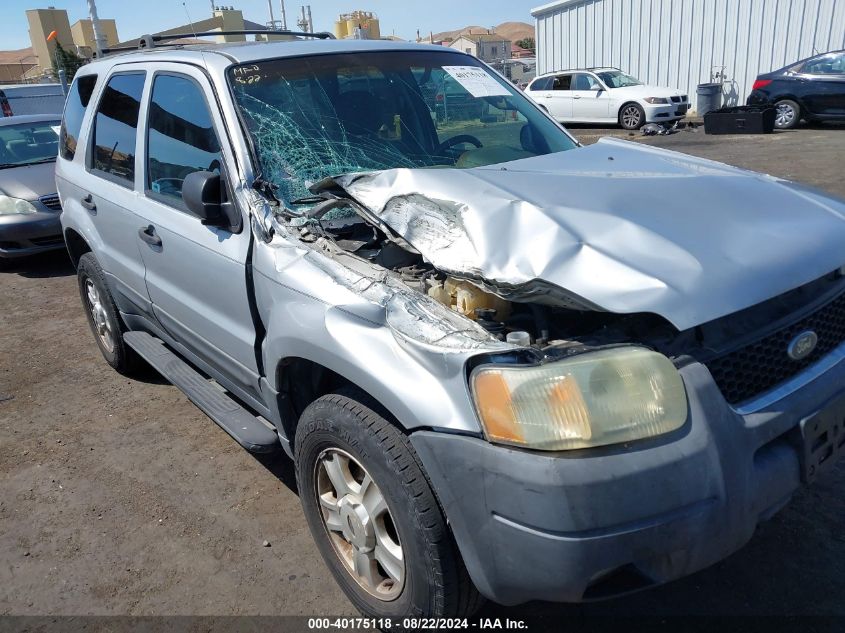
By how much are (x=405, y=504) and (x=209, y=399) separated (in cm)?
154

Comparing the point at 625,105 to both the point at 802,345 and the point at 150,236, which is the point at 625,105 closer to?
the point at 150,236

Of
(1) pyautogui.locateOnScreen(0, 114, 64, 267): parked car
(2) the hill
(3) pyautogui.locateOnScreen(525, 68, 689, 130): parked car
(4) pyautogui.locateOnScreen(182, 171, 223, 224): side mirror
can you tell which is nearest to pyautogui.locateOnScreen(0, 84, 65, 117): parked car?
(1) pyautogui.locateOnScreen(0, 114, 64, 267): parked car

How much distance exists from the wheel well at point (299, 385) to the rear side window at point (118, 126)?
1.66 metres

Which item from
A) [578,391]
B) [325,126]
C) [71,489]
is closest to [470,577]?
[578,391]

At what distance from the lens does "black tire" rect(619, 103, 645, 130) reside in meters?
16.9

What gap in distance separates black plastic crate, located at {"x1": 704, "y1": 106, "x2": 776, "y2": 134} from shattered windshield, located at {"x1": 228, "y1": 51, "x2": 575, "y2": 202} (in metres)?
13.0

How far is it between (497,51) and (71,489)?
65.4 metres

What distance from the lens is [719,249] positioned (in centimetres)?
200

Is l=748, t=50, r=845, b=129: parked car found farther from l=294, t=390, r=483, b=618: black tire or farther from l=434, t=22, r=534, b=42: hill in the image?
l=434, t=22, r=534, b=42: hill

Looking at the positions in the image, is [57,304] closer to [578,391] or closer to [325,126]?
[325,126]

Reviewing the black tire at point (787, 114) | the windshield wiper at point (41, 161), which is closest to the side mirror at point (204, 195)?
the windshield wiper at point (41, 161)

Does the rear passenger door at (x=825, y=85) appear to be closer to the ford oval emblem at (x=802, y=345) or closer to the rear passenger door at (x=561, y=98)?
the rear passenger door at (x=561, y=98)

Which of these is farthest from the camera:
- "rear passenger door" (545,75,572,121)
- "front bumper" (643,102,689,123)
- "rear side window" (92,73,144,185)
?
"rear passenger door" (545,75,572,121)

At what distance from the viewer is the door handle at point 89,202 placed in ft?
13.1
